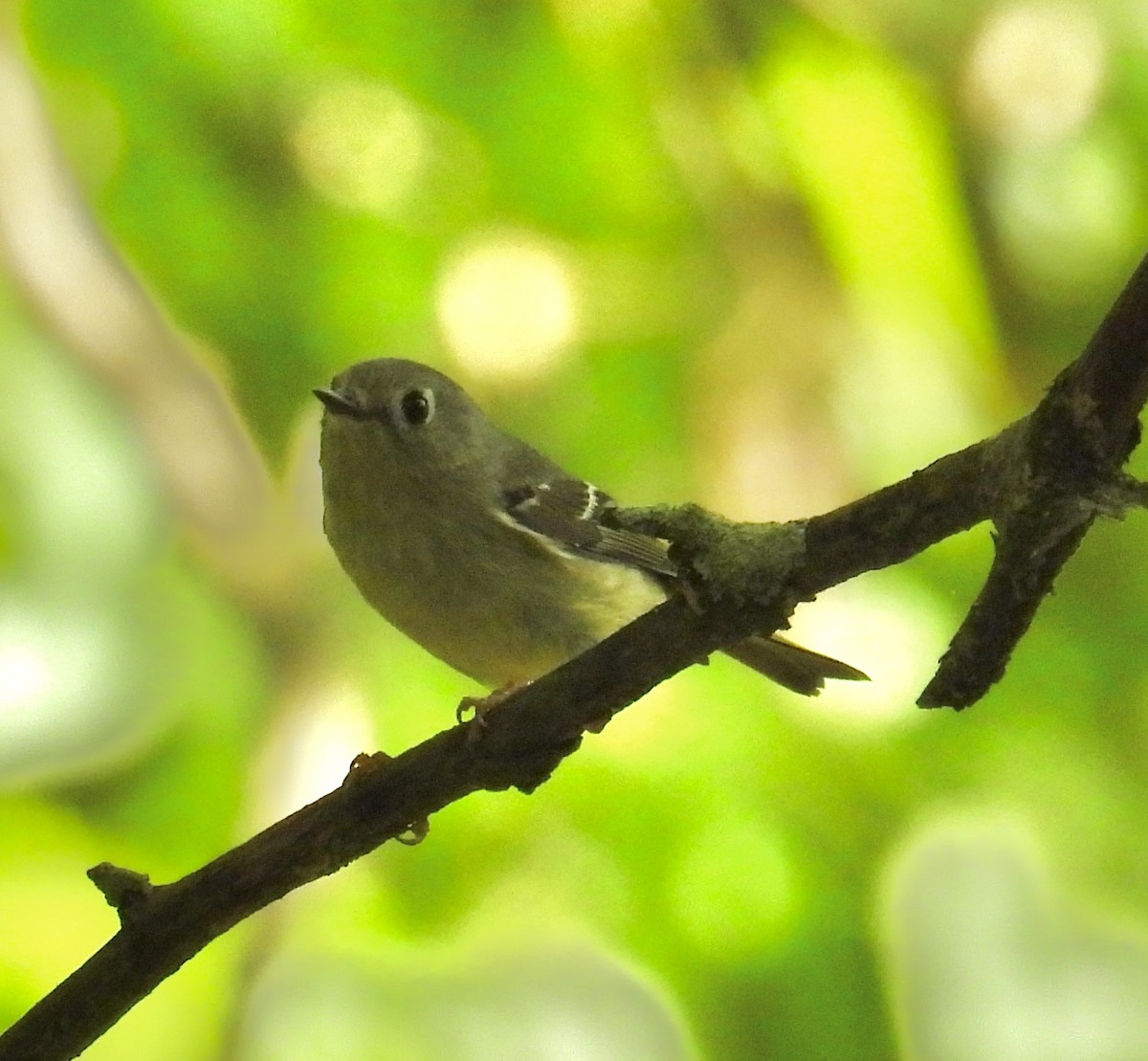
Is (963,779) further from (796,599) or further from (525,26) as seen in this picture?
(525,26)

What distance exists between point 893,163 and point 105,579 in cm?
162

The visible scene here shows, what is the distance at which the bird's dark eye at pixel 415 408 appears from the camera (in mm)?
1932

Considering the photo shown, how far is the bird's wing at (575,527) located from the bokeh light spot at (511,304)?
534 millimetres

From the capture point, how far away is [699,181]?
8.42ft

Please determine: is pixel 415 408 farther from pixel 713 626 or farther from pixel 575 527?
pixel 713 626

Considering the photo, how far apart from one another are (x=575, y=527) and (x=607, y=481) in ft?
1.93

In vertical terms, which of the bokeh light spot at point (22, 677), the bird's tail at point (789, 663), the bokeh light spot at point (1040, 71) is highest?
the bokeh light spot at point (1040, 71)

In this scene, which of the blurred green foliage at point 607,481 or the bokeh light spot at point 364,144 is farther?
the bokeh light spot at point 364,144

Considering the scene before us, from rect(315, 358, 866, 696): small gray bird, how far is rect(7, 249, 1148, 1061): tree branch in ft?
1.24

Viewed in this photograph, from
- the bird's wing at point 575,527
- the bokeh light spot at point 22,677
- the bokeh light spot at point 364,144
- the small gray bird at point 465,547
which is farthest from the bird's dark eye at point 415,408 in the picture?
the bokeh light spot at point 22,677

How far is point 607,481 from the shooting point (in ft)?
8.39

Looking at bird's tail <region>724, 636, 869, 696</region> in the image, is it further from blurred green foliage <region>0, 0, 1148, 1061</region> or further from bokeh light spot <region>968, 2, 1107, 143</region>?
bokeh light spot <region>968, 2, 1107, 143</region>

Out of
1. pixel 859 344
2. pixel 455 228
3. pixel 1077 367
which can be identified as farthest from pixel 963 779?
pixel 1077 367

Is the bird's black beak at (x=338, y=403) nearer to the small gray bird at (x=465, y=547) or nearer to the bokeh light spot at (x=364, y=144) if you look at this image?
the small gray bird at (x=465, y=547)
